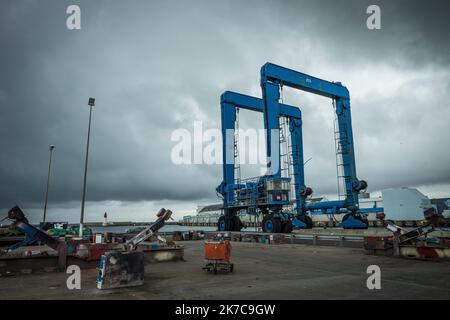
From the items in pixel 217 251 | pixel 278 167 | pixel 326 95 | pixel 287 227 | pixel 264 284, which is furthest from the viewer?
pixel 326 95

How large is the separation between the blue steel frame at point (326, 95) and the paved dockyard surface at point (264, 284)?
51.8 feet

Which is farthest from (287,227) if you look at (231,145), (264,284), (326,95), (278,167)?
(264,284)

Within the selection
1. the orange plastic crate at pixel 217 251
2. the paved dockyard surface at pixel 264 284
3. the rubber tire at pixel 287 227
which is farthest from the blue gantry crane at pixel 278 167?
the orange plastic crate at pixel 217 251

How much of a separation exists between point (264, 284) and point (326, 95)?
81.8 ft

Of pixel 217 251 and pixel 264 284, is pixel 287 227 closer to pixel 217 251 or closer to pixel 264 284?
pixel 217 251

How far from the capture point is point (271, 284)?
7.40 meters

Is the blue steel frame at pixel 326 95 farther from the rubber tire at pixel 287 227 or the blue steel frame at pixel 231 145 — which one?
the rubber tire at pixel 287 227

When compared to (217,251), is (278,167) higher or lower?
higher

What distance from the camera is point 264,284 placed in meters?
7.42

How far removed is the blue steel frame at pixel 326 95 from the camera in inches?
1010

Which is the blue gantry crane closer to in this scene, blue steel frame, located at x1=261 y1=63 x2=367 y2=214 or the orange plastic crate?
blue steel frame, located at x1=261 y1=63 x2=367 y2=214

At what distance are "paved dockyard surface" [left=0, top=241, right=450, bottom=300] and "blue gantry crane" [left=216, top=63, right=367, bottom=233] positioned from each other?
14.4 meters

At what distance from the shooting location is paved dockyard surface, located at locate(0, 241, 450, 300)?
20.6 feet
